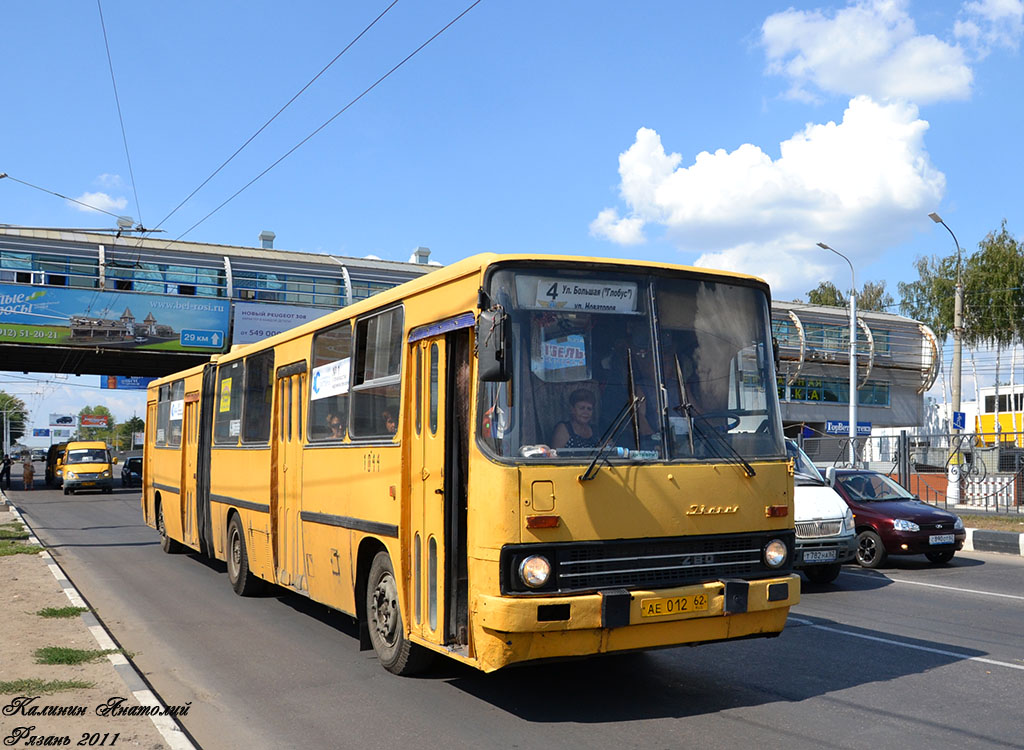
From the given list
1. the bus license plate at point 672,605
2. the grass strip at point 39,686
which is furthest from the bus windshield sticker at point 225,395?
the bus license plate at point 672,605

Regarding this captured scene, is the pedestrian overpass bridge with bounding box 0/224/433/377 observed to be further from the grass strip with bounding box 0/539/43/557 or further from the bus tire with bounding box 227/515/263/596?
the bus tire with bounding box 227/515/263/596

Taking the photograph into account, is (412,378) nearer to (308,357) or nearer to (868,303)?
(308,357)

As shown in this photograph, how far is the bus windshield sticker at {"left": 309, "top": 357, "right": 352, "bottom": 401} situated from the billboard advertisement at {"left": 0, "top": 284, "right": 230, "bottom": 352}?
105ft

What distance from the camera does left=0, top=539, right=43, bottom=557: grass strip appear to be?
1589cm

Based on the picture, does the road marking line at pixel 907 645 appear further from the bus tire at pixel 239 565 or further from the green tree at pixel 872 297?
the green tree at pixel 872 297

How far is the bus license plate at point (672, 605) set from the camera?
625 cm

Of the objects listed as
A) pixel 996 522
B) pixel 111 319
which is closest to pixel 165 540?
pixel 996 522

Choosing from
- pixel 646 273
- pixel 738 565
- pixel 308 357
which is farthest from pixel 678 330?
pixel 308 357

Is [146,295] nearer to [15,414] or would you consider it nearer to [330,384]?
[330,384]

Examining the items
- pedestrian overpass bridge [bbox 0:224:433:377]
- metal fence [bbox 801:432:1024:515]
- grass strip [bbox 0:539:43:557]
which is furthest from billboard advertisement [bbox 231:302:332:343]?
metal fence [bbox 801:432:1024:515]

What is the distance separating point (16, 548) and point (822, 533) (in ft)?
42.7

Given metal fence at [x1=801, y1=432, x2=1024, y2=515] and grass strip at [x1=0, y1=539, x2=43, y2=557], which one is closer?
grass strip at [x1=0, y1=539, x2=43, y2=557]

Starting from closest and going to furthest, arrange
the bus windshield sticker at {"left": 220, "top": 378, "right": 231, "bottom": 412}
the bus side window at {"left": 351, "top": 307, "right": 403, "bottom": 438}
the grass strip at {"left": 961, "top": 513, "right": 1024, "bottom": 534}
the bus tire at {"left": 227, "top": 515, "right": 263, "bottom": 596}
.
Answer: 1. the bus side window at {"left": 351, "top": 307, "right": 403, "bottom": 438}
2. the bus tire at {"left": 227, "top": 515, "right": 263, "bottom": 596}
3. the bus windshield sticker at {"left": 220, "top": 378, "right": 231, "bottom": 412}
4. the grass strip at {"left": 961, "top": 513, "right": 1024, "bottom": 534}

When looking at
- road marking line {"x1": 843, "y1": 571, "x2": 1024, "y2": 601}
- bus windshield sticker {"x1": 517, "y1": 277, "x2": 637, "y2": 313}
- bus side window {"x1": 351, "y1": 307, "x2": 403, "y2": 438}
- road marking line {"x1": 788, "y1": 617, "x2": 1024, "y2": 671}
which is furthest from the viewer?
road marking line {"x1": 843, "y1": 571, "x2": 1024, "y2": 601}
